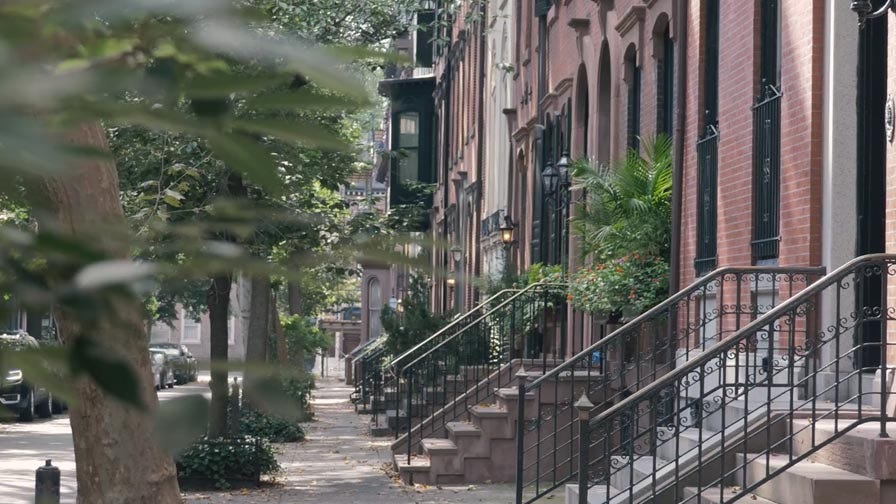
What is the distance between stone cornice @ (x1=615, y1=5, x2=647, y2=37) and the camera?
17188mm

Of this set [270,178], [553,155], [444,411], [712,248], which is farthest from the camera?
[553,155]

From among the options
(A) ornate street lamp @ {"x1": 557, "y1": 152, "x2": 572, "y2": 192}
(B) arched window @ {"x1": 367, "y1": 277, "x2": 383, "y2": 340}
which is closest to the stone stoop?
(A) ornate street lamp @ {"x1": 557, "y1": 152, "x2": 572, "y2": 192}

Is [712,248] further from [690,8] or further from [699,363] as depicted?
[699,363]

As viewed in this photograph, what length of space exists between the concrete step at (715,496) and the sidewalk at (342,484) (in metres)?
3.84

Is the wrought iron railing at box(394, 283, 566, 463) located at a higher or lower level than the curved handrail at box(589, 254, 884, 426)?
lower

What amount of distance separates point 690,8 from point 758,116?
2.64m

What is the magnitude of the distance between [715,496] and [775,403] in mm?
1414

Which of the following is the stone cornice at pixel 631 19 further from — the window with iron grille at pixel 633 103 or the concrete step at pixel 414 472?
the concrete step at pixel 414 472

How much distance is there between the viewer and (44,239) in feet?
2.81

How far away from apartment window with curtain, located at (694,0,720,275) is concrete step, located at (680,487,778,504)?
4.37 metres

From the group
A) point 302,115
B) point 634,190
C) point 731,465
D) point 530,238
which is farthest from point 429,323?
point 302,115

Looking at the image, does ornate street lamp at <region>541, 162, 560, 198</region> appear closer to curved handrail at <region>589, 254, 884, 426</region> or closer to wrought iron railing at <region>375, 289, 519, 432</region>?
wrought iron railing at <region>375, 289, 519, 432</region>

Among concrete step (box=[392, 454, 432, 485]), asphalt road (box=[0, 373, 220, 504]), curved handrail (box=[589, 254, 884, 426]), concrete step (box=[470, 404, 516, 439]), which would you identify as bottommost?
asphalt road (box=[0, 373, 220, 504])

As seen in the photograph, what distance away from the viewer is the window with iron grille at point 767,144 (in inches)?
484
